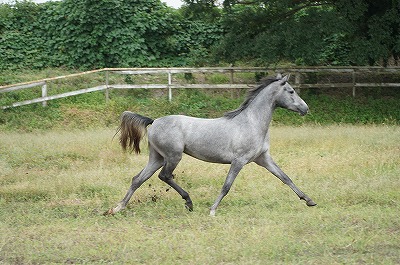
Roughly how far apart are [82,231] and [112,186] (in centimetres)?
285

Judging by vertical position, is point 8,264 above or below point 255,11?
below

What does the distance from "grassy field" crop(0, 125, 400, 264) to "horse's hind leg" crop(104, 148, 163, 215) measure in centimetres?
13

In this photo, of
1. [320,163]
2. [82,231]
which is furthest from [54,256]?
[320,163]

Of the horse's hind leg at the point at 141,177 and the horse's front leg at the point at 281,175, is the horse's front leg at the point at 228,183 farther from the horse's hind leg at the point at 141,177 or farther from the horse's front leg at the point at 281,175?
the horse's hind leg at the point at 141,177

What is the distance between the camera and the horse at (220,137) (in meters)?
10.2

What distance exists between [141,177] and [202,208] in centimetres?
95

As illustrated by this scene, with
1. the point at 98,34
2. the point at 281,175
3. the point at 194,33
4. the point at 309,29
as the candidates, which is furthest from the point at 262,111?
the point at 194,33

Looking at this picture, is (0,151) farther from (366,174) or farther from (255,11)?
(255,11)

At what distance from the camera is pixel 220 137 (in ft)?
33.8

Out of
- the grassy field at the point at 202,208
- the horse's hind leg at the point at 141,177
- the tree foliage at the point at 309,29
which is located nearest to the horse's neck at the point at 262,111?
the grassy field at the point at 202,208

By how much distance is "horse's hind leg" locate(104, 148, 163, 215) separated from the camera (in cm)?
1014

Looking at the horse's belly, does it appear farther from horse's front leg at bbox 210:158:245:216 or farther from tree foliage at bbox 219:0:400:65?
tree foliage at bbox 219:0:400:65

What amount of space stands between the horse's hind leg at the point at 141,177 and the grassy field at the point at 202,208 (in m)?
0.13

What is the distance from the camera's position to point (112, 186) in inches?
463
